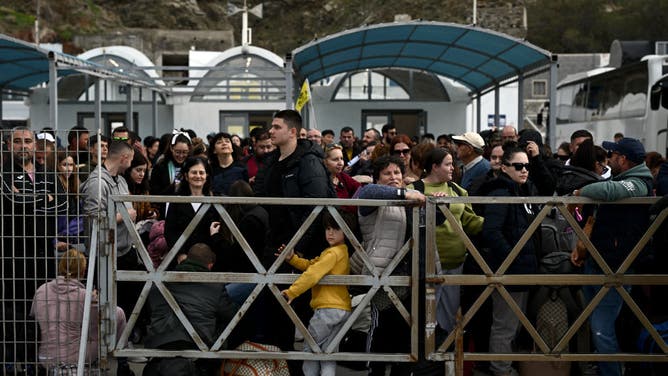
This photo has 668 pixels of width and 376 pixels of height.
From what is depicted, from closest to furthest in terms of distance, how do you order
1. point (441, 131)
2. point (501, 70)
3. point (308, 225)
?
1. point (308, 225)
2. point (501, 70)
3. point (441, 131)

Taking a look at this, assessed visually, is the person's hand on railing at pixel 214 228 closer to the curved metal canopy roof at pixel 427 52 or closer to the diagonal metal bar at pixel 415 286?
the diagonal metal bar at pixel 415 286

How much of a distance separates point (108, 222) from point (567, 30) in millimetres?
77708

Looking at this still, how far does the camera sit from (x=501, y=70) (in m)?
17.4

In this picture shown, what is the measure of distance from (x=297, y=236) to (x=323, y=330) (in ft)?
2.40

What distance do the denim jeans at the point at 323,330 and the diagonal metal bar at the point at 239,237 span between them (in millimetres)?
536

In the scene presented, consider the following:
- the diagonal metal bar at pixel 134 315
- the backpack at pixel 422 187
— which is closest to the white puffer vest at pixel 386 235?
the backpack at pixel 422 187

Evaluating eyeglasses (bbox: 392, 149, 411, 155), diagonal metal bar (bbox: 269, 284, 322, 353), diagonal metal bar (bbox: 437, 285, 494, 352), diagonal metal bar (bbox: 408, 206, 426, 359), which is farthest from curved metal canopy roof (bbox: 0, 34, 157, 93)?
diagonal metal bar (bbox: 437, 285, 494, 352)

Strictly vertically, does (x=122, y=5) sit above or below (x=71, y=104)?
above

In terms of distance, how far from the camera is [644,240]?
19.2 feet

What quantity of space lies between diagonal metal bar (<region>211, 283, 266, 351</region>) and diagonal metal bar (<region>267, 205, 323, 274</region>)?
0.16 meters

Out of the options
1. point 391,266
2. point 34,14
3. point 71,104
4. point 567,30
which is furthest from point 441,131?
point 567,30

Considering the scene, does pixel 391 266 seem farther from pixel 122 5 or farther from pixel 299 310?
pixel 122 5

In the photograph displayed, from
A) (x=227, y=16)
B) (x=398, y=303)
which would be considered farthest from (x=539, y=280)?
(x=227, y=16)

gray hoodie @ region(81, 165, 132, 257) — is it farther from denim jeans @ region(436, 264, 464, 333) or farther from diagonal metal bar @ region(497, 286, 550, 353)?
diagonal metal bar @ region(497, 286, 550, 353)
